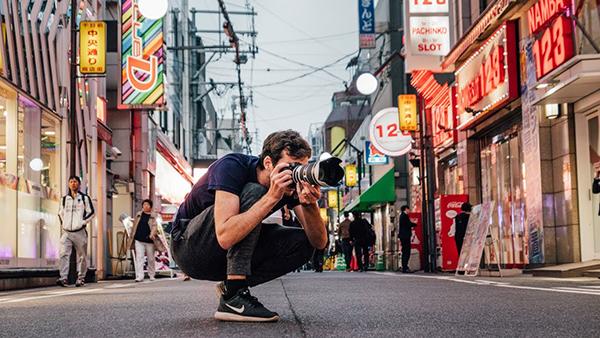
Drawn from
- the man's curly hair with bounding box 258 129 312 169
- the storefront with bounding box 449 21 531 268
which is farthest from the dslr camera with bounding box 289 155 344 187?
the storefront with bounding box 449 21 531 268

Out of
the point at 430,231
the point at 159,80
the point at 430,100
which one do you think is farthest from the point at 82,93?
the point at 430,100

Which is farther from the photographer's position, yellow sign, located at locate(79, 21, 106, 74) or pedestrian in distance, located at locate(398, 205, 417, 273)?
pedestrian in distance, located at locate(398, 205, 417, 273)

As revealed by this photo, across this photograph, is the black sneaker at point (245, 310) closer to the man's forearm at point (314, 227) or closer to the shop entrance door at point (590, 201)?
the man's forearm at point (314, 227)

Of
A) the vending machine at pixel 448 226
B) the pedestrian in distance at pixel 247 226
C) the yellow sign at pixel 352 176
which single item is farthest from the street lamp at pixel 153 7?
the yellow sign at pixel 352 176

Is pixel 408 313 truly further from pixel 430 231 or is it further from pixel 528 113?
pixel 430 231

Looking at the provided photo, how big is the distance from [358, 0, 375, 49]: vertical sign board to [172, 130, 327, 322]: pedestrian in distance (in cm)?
3168

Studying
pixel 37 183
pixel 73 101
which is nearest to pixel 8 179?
pixel 37 183

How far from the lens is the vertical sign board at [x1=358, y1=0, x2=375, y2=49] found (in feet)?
120

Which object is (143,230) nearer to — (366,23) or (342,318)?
(342,318)

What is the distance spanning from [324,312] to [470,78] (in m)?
16.1

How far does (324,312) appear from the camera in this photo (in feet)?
19.1

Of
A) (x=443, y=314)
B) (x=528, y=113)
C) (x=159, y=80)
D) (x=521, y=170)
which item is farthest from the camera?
(x=159, y=80)

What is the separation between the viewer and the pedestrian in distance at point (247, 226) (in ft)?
15.3

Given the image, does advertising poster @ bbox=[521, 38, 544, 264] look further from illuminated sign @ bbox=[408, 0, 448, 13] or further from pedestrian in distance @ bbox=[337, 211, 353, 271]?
pedestrian in distance @ bbox=[337, 211, 353, 271]
